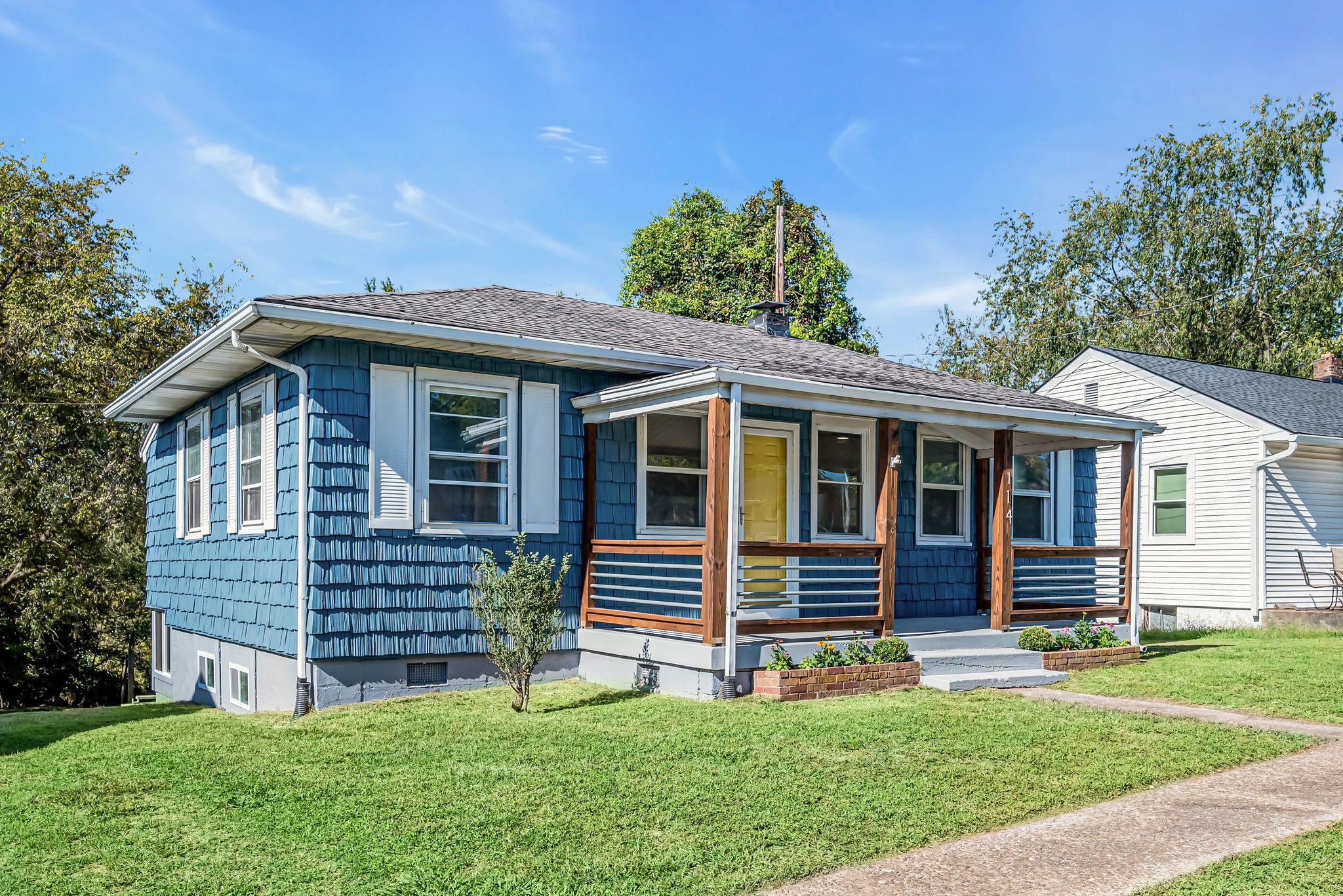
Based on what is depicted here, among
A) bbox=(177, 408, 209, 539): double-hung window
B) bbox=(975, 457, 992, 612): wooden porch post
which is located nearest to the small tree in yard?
bbox=(177, 408, 209, 539): double-hung window

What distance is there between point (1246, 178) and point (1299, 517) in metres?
17.3

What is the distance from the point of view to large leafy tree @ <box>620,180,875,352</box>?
3331 centimetres

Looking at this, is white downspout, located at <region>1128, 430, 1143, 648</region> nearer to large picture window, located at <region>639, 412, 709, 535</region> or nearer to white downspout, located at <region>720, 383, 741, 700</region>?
large picture window, located at <region>639, 412, 709, 535</region>

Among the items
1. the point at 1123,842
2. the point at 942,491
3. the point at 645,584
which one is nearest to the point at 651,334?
the point at 645,584

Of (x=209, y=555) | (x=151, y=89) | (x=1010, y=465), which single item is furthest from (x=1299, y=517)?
(x=151, y=89)

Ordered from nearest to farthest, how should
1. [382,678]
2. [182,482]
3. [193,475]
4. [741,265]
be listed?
[382,678]
[193,475]
[182,482]
[741,265]

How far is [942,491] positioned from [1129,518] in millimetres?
2138

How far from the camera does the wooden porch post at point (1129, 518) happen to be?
1224 centimetres

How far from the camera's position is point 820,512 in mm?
12227

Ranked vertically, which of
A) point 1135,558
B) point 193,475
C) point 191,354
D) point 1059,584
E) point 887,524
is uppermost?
point 191,354

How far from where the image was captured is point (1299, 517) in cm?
1753

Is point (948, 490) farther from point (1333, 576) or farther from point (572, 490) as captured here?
point (1333, 576)

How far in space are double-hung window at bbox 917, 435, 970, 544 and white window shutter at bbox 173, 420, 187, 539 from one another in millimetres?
9432

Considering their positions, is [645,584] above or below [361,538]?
below
